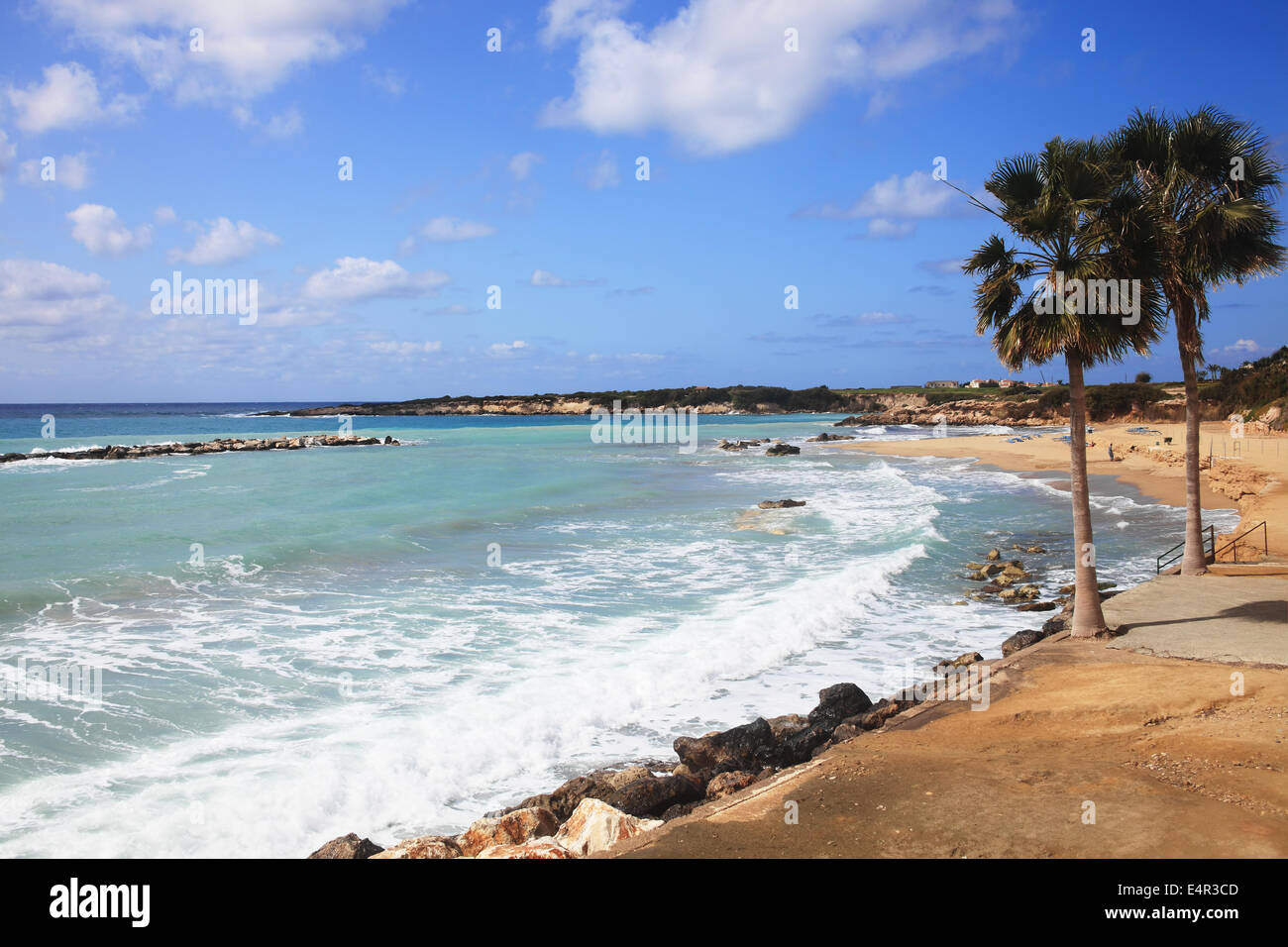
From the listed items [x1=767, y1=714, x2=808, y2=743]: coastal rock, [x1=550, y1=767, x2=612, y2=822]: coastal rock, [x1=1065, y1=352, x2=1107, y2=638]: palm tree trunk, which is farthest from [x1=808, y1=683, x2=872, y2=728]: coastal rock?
[x1=1065, y1=352, x2=1107, y2=638]: palm tree trunk

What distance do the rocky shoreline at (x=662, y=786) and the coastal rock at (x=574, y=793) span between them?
0.01 meters

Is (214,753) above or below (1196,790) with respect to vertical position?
below

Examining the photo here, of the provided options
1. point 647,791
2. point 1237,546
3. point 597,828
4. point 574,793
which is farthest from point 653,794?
point 1237,546

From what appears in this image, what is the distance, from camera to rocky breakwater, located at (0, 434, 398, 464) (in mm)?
→ 61156

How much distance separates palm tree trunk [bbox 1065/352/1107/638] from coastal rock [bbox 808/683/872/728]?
12.7 ft

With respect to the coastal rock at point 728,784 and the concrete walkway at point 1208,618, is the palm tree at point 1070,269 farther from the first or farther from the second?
the coastal rock at point 728,784

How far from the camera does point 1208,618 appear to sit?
12.2 m

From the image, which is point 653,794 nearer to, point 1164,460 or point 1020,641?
point 1020,641

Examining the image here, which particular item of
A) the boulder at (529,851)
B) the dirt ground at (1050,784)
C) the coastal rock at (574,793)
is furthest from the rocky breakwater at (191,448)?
the dirt ground at (1050,784)

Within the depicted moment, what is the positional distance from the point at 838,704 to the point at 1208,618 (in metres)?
6.58
